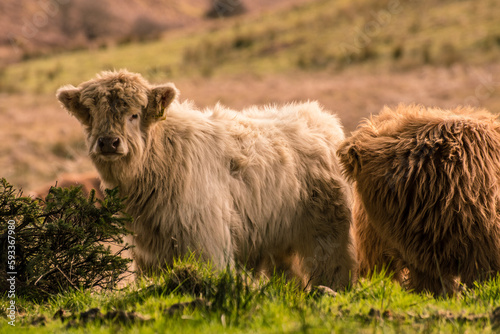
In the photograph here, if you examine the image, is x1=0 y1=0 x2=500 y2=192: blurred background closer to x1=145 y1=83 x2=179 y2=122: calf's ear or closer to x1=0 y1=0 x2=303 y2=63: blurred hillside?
x1=0 y1=0 x2=303 y2=63: blurred hillside

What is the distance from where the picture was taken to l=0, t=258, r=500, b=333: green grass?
11.4 ft

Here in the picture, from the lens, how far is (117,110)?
5316 millimetres

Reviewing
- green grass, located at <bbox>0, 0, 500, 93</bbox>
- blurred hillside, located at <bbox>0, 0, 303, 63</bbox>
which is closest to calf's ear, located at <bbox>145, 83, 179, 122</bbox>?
green grass, located at <bbox>0, 0, 500, 93</bbox>

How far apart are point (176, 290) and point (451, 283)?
239 cm

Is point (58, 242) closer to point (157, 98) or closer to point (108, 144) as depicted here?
point (108, 144)

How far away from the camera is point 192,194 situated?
5473mm

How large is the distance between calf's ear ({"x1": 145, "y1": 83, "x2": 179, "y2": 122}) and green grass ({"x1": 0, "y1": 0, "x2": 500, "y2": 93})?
794 inches

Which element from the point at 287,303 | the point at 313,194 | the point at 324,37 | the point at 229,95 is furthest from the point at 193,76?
the point at 287,303

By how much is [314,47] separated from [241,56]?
3.70 metres

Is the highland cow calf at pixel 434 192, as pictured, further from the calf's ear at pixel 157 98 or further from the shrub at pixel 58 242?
the shrub at pixel 58 242

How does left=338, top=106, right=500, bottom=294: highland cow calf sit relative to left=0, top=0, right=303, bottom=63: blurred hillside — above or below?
below

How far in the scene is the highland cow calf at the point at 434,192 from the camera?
5.11 m

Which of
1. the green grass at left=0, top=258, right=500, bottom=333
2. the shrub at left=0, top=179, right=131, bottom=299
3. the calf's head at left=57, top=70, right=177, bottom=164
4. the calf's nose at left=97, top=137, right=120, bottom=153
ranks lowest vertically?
the green grass at left=0, top=258, right=500, bottom=333

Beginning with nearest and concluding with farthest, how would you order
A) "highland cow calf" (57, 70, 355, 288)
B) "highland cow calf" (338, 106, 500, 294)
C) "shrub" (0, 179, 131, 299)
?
"shrub" (0, 179, 131, 299) < "highland cow calf" (338, 106, 500, 294) < "highland cow calf" (57, 70, 355, 288)
